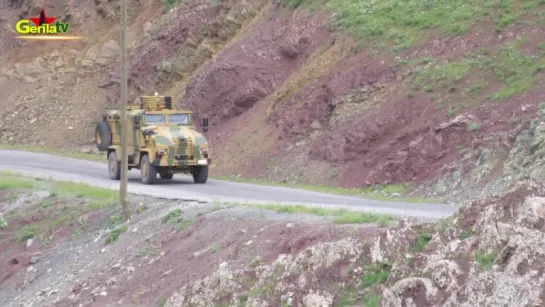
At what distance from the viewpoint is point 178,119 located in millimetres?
32250

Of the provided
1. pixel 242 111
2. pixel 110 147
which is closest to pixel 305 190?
pixel 110 147

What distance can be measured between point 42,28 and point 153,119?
3385 cm

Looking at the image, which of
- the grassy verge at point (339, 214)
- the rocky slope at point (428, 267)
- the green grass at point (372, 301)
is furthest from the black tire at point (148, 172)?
the green grass at point (372, 301)

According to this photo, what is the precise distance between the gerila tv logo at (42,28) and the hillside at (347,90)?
7.26 metres

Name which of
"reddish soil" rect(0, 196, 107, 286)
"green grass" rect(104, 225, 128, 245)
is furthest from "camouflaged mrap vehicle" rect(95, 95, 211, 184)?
"green grass" rect(104, 225, 128, 245)

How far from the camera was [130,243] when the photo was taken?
71.9ft

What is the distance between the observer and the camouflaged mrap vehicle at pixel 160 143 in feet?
100

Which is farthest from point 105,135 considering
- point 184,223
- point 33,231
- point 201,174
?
point 184,223

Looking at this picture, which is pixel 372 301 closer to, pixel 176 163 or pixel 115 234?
pixel 115 234

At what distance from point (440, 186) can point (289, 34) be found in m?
16.1

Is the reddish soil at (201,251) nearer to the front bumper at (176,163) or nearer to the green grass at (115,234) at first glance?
the green grass at (115,234)

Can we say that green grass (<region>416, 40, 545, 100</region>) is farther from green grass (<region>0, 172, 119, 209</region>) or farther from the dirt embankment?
the dirt embankment

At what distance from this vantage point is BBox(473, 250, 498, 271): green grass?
1289 centimetres

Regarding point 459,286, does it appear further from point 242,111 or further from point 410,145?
point 242,111
